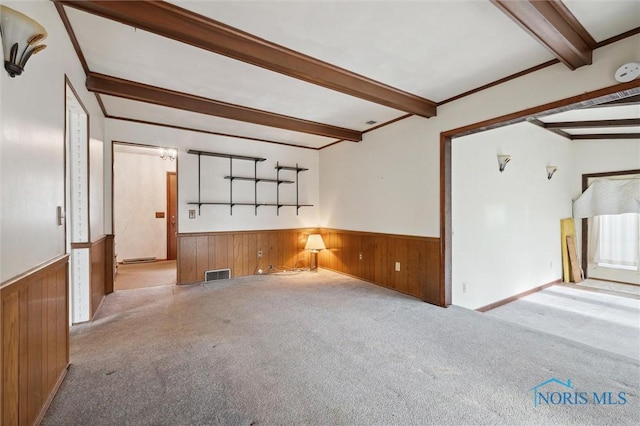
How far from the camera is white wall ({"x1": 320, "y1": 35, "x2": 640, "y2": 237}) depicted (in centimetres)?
245

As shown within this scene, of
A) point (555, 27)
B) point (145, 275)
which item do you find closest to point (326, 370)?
point (555, 27)

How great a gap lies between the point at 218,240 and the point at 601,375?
4779mm

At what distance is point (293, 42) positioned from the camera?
232 cm

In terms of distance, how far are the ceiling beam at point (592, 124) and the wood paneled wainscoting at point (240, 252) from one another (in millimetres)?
4824

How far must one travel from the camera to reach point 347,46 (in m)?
2.37

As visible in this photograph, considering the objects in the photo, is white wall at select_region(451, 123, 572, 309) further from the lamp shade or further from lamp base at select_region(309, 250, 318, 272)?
lamp base at select_region(309, 250, 318, 272)

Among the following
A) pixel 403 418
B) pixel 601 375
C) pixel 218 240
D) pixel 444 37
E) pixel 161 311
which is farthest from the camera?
pixel 218 240

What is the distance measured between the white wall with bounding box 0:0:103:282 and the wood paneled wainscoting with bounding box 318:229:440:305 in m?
3.68

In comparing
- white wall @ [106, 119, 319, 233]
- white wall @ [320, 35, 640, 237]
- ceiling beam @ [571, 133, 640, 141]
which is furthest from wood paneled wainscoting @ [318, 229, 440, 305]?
ceiling beam @ [571, 133, 640, 141]

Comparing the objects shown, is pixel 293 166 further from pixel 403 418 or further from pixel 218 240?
pixel 403 418

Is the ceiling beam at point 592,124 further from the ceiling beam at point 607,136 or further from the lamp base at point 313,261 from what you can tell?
the lamp base at point 313,261

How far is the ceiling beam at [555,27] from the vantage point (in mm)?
1768

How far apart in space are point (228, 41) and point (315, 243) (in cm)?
394

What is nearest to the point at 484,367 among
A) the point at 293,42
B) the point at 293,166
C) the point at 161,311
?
the point at 293,42
